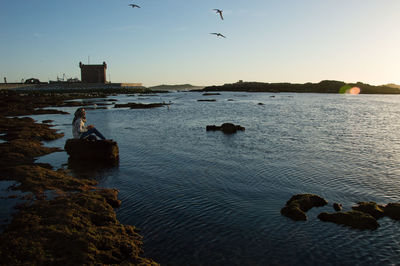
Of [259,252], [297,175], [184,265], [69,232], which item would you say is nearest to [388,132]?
[297,175]

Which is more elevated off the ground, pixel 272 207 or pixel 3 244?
pixel 3 244

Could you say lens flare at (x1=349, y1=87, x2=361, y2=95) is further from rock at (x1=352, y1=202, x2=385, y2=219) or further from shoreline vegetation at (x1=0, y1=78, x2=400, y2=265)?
shoreline vegetation at (x1=0, y1=78, x2=400, y2=265)

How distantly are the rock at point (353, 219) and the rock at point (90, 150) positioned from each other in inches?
526

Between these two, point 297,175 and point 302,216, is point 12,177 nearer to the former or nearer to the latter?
point 302,216

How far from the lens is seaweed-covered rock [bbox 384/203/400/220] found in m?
11.3

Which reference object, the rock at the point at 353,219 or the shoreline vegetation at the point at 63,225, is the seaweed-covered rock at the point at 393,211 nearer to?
the rock at the point at 353,219

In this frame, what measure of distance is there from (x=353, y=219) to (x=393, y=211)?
2.08m

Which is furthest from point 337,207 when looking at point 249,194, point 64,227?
point 64,227

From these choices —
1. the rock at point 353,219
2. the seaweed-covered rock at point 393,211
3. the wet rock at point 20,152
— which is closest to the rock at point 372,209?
the seaweed-covered rock at point 393,211

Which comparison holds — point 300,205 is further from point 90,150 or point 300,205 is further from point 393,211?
point 90,150

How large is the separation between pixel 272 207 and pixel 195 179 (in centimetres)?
508

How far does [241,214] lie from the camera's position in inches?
455

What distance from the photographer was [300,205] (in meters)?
12.0

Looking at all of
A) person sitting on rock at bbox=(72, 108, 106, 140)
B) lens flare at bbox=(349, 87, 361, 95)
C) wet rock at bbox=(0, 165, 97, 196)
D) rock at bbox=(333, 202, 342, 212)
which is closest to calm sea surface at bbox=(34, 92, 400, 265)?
rock at bbox=(333, 202, 342, 212)
